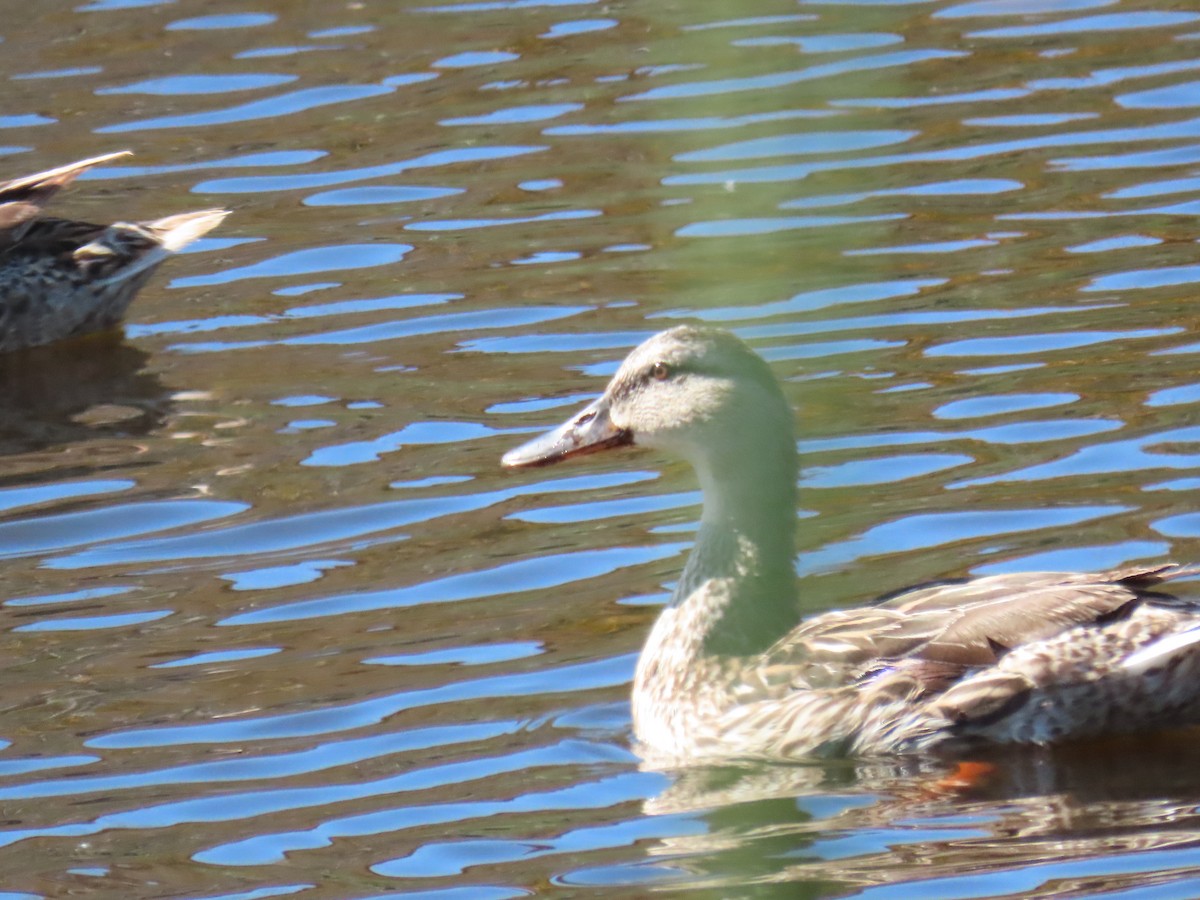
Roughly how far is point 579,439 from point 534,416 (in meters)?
1.98

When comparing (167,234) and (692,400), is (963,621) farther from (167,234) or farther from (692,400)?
(167,234)

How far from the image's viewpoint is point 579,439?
21.1 ft

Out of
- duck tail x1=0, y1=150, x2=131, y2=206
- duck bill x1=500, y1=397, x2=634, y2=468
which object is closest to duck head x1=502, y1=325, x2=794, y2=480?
duck bill x1=500, y1=397, x2=634, y2=468

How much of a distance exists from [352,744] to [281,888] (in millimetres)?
845

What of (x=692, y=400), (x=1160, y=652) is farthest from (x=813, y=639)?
(x=1160, y=652)

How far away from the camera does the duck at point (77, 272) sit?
34.6 ft

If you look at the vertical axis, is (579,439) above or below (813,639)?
above

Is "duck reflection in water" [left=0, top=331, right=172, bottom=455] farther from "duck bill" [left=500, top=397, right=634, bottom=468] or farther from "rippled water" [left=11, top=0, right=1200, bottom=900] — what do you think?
"duck bill" [left=500, top=397, right=634, bottom=468]

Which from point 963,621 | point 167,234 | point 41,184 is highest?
point 41,184

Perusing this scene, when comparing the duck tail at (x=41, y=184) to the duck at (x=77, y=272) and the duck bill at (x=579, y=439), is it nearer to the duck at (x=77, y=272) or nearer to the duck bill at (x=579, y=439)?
the duck at (x=77, y=272)

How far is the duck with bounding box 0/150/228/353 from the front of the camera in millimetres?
10539

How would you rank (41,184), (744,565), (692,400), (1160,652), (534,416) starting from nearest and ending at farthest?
(1160,652) < (744,565) < (692,400) < (534,416) < (41,184)

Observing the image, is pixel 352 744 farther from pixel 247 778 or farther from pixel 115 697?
pixel 115 697

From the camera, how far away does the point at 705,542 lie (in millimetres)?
6113
